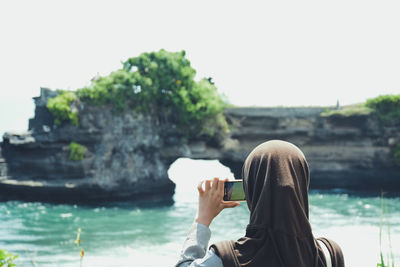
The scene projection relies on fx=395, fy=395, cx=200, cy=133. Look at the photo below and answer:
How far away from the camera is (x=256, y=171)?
1.38 m

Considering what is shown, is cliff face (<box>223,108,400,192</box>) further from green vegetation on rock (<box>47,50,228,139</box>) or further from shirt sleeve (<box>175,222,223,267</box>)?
shirt sleeve (<box>175,222,223,267</box>)

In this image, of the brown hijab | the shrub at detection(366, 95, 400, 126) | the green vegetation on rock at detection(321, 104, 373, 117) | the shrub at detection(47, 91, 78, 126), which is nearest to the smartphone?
the brown hijab

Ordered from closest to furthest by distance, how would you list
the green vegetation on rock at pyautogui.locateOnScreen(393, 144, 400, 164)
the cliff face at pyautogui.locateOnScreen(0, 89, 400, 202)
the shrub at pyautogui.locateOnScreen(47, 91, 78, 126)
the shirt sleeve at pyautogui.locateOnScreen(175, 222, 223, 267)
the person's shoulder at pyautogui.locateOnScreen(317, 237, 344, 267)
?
the shirt sleeve at pyautogui.locateOnScreen(175, 222, 223, 267), the person's shoulder at pyautogui.locateOnScreen(317, 237, 344, 267), the shrub at pyautogui.locateOnScreen(47, 91, 78, 126), the cliff face at pyautogui.locateOnScreen(0, 89, 400, 202), the green vegetation on rock at pyautogui.locateOnScreen(393, 144, 400, 164)

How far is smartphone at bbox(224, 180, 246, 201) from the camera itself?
4.95ft

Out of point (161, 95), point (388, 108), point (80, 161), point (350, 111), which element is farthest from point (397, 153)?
point (80, 161)

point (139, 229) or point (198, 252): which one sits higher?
point (198, 252)

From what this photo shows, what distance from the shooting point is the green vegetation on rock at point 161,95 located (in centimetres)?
1809

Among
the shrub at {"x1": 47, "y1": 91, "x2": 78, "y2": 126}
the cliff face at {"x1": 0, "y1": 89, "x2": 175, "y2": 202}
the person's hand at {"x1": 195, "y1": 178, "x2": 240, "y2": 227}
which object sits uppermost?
the shrub at {"x1": 47, "y1": 91, "x2": 78, "y2": 126}

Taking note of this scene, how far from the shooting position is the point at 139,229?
1438 cm

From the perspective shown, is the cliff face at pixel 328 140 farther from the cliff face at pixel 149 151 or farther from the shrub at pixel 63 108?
the shrub at pixel 63 108

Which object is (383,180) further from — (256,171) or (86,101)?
(256,171)

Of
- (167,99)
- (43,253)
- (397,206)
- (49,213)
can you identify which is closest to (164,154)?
(167,99)

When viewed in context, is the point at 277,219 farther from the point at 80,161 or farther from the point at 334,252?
the point at 80,161

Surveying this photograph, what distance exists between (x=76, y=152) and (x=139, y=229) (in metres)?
5.51
